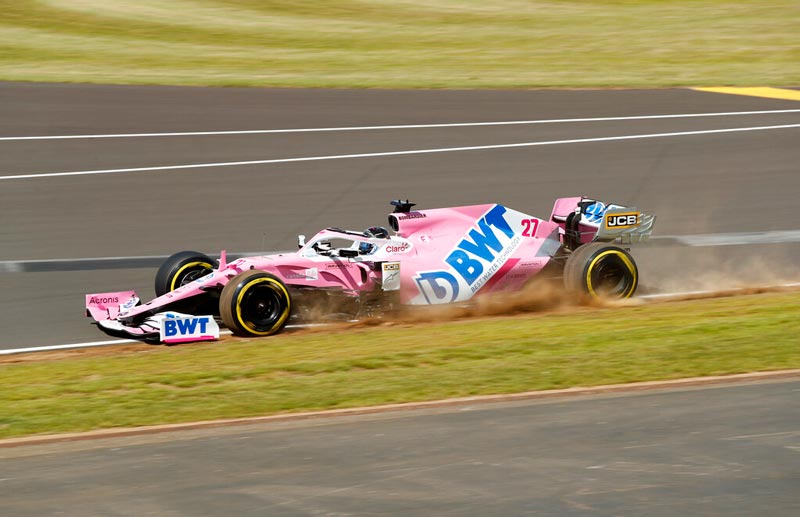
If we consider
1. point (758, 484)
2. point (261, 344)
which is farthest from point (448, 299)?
point (758, 484)

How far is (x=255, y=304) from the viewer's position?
44.5 feet

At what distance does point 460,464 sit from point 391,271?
5542mm

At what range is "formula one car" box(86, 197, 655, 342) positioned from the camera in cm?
1354

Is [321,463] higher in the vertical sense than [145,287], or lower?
lower

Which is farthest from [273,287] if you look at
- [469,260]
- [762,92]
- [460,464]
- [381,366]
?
[762,92]

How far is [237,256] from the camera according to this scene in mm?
17516

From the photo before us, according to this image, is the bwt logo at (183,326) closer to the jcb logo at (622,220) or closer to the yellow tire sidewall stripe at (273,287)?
the yellow tire sidewall stripe at (273,287)

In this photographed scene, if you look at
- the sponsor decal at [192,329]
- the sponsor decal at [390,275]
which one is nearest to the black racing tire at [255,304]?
the sponsor decal at [192,329]

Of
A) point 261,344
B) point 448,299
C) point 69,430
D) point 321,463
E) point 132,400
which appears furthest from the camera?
point 448,299

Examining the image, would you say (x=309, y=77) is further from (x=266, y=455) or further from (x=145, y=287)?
(x=266, y=455)

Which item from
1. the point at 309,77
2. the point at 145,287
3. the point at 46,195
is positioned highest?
the point at 309,77

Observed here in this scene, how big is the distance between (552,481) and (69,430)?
4070 millimetres

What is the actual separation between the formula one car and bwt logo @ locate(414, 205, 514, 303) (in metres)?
0.01

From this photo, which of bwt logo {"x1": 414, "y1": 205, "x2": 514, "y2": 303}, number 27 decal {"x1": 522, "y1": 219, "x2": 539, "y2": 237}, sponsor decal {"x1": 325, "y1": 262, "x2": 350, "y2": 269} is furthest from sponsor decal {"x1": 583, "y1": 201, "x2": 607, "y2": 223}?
sponsor decal {"x1": 325, "y1": 262, "x2": 350, "y2": 269}
